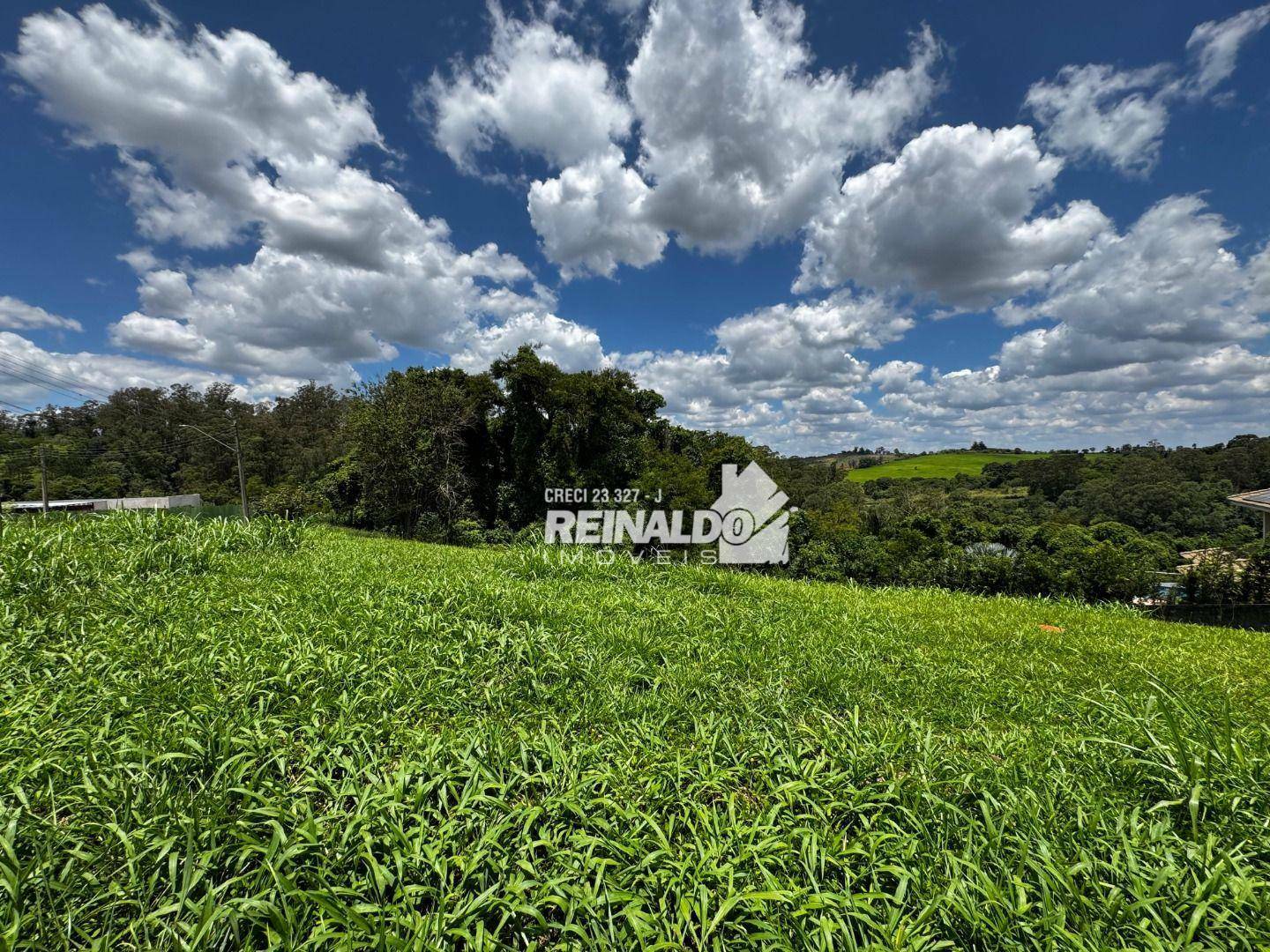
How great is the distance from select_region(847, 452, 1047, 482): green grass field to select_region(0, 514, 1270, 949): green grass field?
6187 centimetres

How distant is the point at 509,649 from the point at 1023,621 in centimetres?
560

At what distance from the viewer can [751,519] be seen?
1656 cm

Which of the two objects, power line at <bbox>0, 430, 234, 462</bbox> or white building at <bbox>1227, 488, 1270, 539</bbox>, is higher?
power line at <bbox>0, 430, 234, 462</bbox>

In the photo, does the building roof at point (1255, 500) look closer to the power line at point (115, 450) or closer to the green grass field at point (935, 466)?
the green grass field at point (935, 466)

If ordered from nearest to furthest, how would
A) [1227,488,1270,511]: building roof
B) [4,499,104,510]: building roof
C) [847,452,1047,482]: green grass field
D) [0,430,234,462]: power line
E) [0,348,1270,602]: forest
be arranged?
1. [1227,488,1270,511]: building roof
2. [0,348,1270,602]: forest
3. [4,499,104,510]: building roof
4. [0,430,234,462]: power line
5. [847,452,1047,482]: green grass field

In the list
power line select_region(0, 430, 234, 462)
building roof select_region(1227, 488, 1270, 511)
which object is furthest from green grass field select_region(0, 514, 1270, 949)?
power line select_region(0, 430, 234, 462)

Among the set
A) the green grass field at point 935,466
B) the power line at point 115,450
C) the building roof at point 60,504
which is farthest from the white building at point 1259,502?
the power line at point 115,450

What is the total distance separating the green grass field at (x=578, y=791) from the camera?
1326 mm

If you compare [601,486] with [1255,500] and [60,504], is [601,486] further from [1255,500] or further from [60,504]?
[60,504]

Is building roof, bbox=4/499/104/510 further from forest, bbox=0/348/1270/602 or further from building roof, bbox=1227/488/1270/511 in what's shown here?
building roof, bbox=1227/488/1270/511

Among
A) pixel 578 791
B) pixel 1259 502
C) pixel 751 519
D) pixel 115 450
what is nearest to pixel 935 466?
pixel 1259 502

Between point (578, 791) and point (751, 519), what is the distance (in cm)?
1539

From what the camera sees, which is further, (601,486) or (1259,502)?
(601,486)

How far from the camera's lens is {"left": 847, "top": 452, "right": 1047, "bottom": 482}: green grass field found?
6419cm
